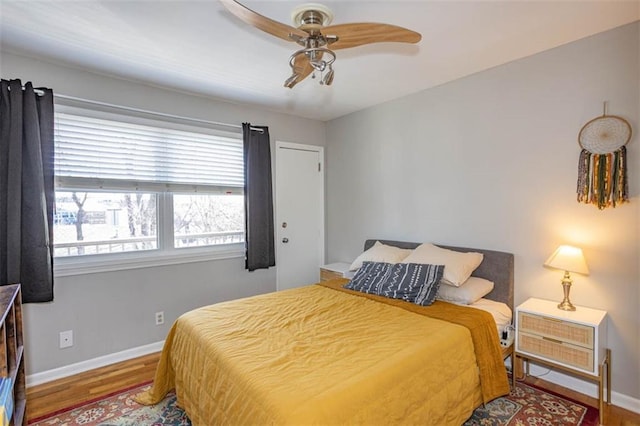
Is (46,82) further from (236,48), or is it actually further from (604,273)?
(604,273)

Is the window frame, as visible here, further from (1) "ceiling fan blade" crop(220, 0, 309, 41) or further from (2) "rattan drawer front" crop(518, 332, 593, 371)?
(2) "rattan drawer front" crop(518, 332, 593, 371)

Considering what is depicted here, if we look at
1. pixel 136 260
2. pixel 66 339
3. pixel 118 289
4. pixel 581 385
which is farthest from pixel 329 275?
pixel 66 339

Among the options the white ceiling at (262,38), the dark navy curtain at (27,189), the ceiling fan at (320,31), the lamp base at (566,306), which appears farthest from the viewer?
the dark navy curtain at (27,189)

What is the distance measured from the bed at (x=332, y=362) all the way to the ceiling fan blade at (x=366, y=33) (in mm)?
1649

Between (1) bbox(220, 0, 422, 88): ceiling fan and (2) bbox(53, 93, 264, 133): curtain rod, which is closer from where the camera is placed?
(1) bbox(220, 0, 422, 88): ceiling fan

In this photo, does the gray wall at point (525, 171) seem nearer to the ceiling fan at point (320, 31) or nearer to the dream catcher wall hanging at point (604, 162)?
the dream catcher wall hanging at point (604, 162)

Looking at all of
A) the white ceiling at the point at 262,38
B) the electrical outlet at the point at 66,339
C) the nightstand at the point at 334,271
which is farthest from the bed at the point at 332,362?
the white ceiling at the point at 262,38

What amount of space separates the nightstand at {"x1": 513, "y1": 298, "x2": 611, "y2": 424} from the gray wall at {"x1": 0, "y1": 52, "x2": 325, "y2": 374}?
2703 millimetres

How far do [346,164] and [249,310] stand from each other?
2411 mm

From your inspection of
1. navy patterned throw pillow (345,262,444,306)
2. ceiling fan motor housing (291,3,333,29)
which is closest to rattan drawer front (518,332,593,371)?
navy patterned throw pillow (345,262,444,306)

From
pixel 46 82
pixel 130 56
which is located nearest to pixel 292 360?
pixel 130 56

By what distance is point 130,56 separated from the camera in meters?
2.48

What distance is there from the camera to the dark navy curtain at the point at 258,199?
3.62m

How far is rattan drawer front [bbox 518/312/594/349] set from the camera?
1.99m
